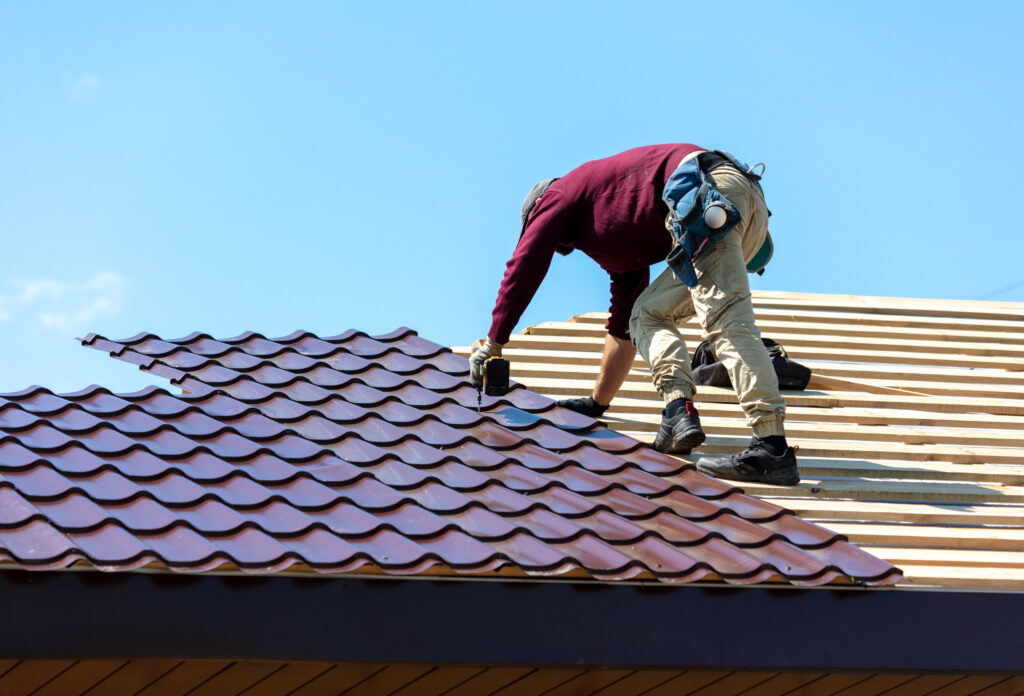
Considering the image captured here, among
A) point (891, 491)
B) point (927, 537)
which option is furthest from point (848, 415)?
point (927, 537)

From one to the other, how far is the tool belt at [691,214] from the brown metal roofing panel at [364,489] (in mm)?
754

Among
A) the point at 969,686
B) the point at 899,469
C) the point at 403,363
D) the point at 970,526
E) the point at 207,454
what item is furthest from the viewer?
the point at 403,363

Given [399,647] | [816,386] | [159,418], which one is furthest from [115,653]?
[816,386]

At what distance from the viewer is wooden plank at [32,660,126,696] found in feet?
9.78

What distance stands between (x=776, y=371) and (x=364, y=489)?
8.96 feet

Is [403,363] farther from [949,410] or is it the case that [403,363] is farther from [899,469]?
[949,410]

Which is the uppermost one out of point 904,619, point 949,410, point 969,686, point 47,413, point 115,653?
point 47,413

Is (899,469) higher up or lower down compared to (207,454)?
lower down

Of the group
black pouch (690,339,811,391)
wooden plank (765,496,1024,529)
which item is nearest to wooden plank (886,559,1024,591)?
wooden plank (765,496,1024,529)

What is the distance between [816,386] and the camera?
19.0 feet

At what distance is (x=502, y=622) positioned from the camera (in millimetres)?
2953

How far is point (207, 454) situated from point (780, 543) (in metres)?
1.93

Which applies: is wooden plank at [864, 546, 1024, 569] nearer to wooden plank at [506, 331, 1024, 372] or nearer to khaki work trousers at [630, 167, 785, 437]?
khaki work trousers at [630, 167, 785, 437]

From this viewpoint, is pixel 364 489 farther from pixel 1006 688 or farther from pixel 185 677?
pixel 1006 688
